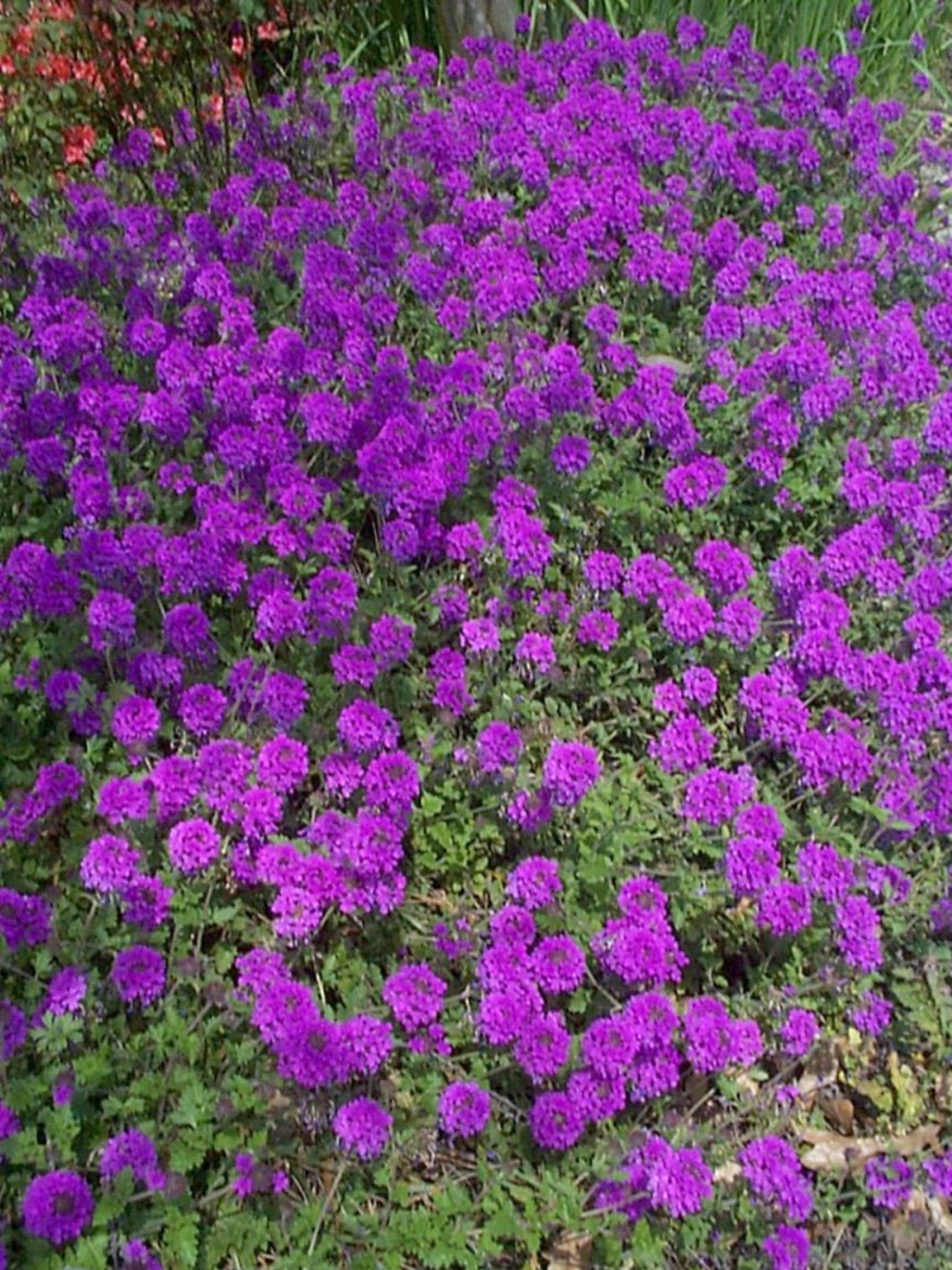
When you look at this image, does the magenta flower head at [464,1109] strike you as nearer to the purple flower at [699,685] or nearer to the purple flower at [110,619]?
the purple flower at [699,685]

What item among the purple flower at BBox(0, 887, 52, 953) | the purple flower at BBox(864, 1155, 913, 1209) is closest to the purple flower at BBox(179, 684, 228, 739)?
the purple flower at BBox(0, 887, 52, 953)

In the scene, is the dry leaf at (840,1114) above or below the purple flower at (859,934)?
below

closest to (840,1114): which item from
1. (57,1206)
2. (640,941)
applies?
(640,941)

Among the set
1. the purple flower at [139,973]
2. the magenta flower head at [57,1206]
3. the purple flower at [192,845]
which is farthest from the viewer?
the purple flower at [192,845]

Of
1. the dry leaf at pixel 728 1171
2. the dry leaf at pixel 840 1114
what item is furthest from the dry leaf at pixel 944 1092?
the dry leaf at pixel 728 1171

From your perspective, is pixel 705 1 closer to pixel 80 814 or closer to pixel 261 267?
pixel 261 267

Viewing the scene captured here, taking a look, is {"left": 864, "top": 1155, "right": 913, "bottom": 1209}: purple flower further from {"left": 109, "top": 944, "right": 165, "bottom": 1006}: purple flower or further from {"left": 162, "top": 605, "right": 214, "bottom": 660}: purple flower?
{"left": 162, "top": 605, "right": 214, "bottom": 660}: purple flower

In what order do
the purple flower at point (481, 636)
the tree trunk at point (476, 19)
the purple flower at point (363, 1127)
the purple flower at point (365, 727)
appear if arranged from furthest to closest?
the tree trunk at point (476, 19), the purple flower at point (481, 636), the purple flower at point (365, 727), the purple flower at point (363, 1127)

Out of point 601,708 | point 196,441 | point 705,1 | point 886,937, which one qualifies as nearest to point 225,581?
point 196,441

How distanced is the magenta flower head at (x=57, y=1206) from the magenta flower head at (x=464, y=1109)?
632mm

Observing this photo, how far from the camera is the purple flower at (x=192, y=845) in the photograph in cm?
245

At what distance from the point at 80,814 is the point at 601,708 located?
1.27 m

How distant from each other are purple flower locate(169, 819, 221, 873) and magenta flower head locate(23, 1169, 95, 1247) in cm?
58

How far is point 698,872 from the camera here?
106 inches
